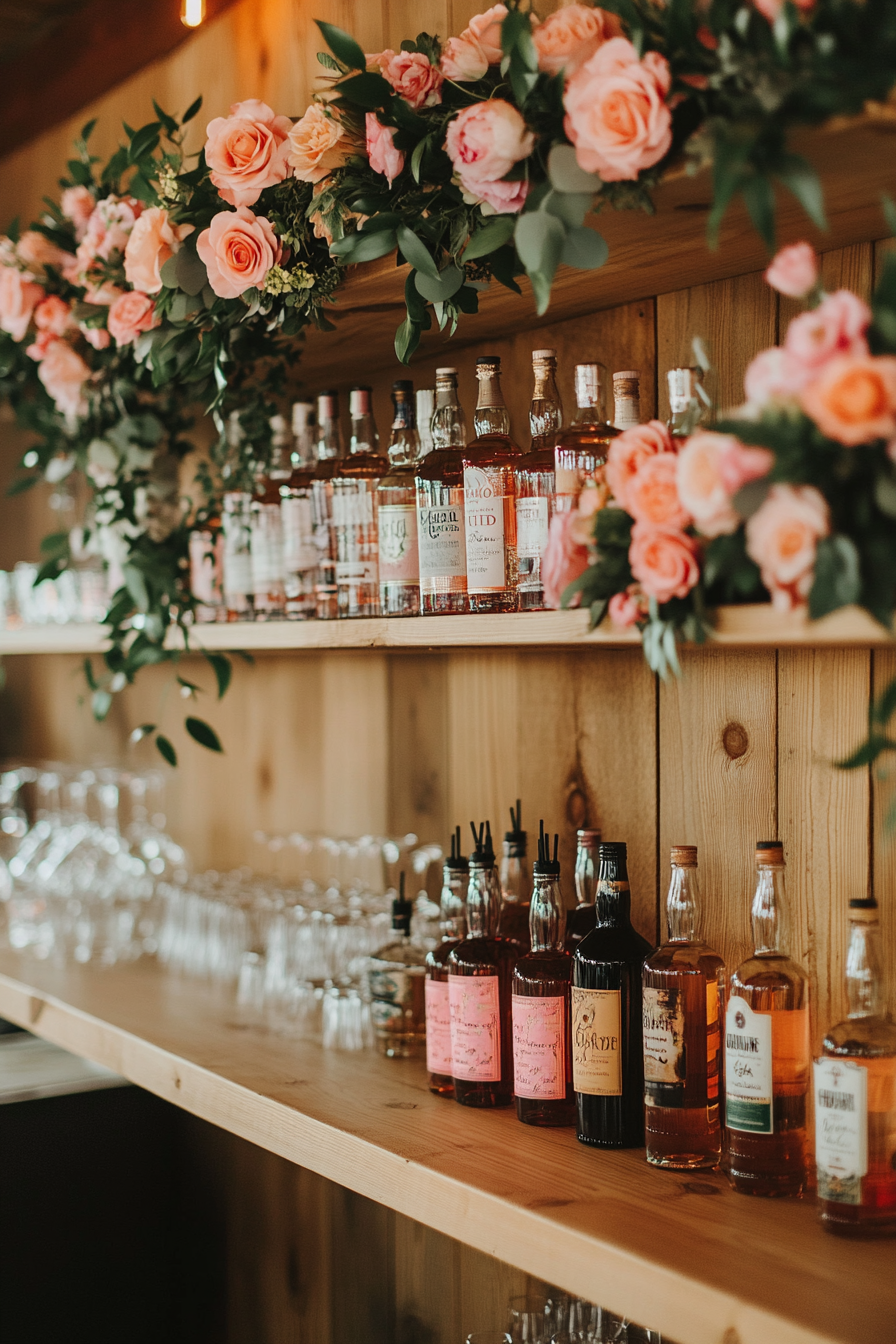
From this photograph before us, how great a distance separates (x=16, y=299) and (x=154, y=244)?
1.85 feet

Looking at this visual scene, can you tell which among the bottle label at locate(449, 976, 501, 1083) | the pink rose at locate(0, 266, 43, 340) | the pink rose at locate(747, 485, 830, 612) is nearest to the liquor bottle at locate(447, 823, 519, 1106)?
the bottle label at locate(449, 976, 501, 1083)

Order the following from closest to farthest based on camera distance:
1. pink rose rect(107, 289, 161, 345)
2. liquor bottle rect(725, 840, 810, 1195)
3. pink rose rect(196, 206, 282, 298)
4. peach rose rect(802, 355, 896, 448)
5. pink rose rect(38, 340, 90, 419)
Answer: peach rose rect(802, 355, 896, 448) → liquor bottle rect(725, 840, 810, 1195) → pink rose rect(196, 206, 282, 298) → pink rose rect(107, 289, 161, 345) → pink rose rect(38, 340, 90, 419)

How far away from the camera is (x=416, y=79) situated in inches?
51.3

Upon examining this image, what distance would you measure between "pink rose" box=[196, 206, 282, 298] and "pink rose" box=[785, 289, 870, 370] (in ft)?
2.29

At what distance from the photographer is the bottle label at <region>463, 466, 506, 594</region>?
4.54 ft

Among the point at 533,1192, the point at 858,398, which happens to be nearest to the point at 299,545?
the point at 533,1192

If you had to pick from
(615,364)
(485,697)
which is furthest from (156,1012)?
(615,364)

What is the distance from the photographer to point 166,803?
2.59 m

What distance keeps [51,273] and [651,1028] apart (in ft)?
4.84

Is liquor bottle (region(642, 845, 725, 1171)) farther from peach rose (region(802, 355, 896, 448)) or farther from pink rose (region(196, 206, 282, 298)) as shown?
pink rose (region(196, 206, 282, 298))

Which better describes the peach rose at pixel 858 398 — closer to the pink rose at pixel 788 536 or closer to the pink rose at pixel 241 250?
the pink rose at pixel 788 536

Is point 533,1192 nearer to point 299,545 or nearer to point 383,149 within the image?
point 299,545

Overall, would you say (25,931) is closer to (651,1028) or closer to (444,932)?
(444,932)

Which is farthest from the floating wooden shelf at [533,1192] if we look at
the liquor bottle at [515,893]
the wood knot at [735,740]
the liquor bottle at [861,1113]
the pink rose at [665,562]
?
the pink rose at [665,562]
